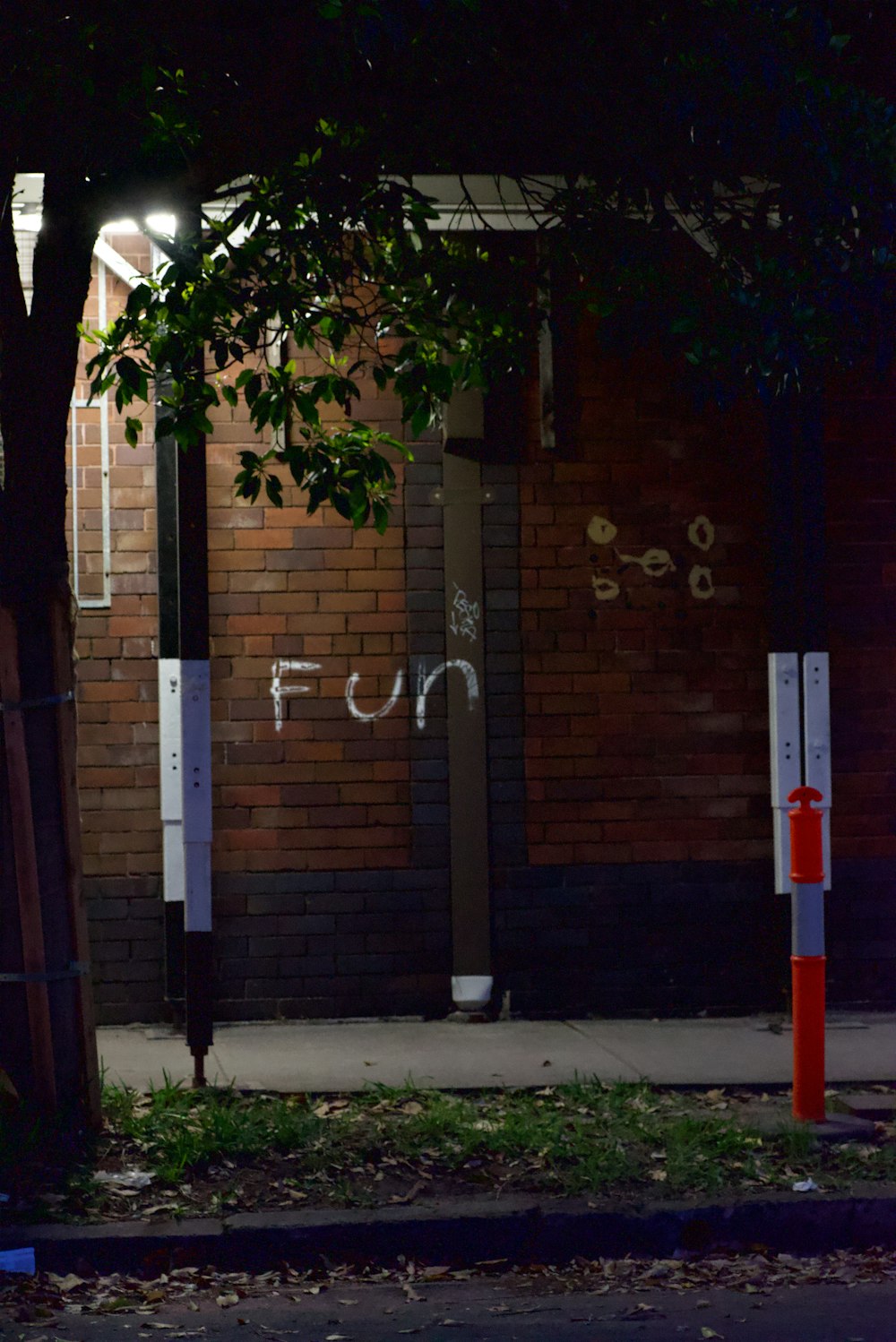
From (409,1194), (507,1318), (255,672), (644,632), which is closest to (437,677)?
(255,672)

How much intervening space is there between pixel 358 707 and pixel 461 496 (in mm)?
1228

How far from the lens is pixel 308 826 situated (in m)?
7.86

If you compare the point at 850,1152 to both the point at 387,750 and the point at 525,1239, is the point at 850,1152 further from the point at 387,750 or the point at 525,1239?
the point at 387,750

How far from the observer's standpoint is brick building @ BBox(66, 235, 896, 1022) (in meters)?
7.77

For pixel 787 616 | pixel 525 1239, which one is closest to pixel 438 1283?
Answer: pixel 525 1239

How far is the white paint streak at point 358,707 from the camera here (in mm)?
7891

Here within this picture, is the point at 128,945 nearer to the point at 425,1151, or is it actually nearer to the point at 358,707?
the point at 358,707

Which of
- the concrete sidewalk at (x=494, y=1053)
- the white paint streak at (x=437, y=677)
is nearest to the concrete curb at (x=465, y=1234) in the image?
the concrete sidewalk at (x=494, y=1053)

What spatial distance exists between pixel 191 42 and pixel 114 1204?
4189 mm

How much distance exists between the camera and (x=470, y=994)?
7.83m

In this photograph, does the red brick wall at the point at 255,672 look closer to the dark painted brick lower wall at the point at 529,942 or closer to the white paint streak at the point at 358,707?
the white paint streak at the point at 358,707

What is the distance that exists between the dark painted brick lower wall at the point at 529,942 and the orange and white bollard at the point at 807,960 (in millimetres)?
2086

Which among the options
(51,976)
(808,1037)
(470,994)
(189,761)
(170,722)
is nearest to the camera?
(51,976)

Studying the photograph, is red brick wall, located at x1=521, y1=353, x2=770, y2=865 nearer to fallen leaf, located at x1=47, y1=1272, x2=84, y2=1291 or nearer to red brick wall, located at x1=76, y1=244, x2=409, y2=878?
red brick wall, located at x1=76, y1=244, x2=409, y2=878
